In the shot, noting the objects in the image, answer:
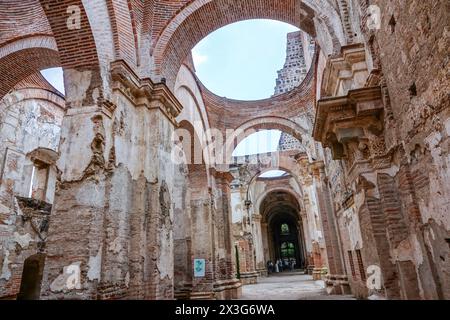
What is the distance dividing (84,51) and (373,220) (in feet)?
16.4

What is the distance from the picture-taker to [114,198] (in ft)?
14.7

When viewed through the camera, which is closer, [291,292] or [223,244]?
[223,244]

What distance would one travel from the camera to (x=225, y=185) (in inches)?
453

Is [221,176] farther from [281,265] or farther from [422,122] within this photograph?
[281,265]

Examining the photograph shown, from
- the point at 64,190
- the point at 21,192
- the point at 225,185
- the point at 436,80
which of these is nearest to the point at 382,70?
the point at 436,80

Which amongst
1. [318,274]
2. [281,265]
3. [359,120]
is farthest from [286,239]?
[359,120]

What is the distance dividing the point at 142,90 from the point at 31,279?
7.62 meters

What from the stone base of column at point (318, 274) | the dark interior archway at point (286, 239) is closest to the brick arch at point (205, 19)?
the stone base of column at point (318, 274)

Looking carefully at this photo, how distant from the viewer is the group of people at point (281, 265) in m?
26.0

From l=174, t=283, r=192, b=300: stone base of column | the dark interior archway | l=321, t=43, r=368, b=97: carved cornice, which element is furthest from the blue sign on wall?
the dark interior archway

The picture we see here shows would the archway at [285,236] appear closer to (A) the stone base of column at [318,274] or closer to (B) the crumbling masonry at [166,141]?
(A) the stone base of column at [318,274]

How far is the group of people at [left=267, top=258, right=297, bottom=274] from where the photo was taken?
26016 millimetres

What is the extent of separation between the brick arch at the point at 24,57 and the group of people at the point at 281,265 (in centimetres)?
2281

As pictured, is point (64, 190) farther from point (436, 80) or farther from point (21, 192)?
point (21, 192)
